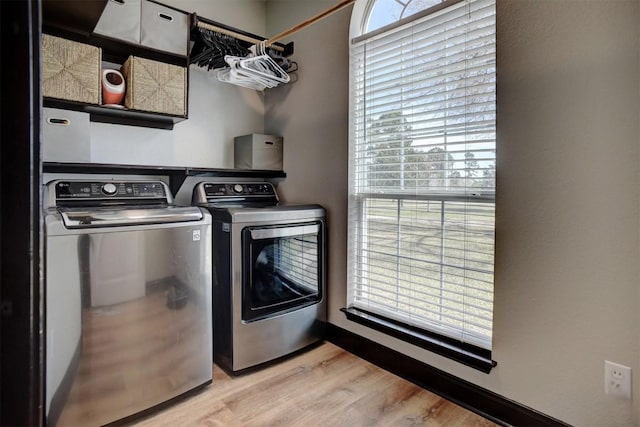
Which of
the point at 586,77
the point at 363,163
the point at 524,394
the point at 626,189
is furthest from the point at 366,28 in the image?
the point at 524,394

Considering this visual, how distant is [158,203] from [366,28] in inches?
65.6

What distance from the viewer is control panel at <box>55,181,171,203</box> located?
5.79ft

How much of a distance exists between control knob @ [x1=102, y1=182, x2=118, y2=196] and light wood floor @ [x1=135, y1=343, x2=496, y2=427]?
1135 millimetres

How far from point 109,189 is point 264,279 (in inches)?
38.4

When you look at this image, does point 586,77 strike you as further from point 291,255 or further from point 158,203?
Result: point 158,203

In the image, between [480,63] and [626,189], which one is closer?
[626,189]

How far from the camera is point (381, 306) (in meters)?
2.11

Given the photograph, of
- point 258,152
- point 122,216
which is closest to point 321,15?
point 258,152

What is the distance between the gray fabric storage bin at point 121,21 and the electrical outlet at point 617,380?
267 cm

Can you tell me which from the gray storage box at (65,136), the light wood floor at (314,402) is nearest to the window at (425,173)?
the light wood floor at (314,402)

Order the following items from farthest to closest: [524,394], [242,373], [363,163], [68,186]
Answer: [363,163] → [242,373] → [68,186] → [524,394]
